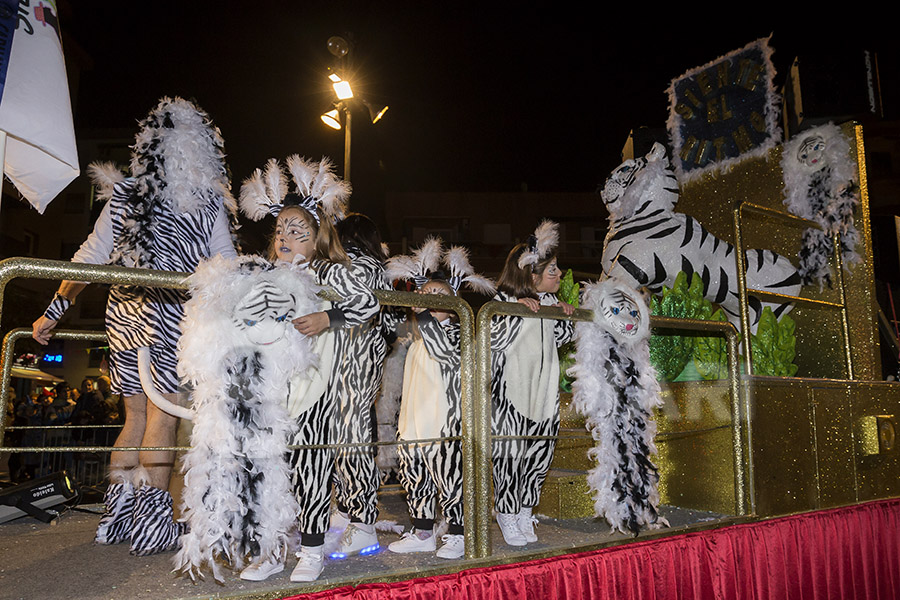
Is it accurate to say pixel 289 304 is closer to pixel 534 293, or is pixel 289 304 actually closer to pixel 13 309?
pixel 534 293

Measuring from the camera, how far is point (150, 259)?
2.69m

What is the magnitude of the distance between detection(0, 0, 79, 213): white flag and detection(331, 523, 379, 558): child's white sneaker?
1.64 meters

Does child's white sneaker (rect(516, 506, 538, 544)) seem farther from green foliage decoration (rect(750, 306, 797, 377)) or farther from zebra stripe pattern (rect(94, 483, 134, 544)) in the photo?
green foliage decoration (rect(750, 306, 797, 377))

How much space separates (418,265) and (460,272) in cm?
22

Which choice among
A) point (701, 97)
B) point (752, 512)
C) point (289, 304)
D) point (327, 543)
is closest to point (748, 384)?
point (752, 512)

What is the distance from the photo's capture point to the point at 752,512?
121 inches

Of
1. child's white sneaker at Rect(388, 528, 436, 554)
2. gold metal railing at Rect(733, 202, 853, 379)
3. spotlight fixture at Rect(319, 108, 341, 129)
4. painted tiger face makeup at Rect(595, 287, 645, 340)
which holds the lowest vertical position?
child's white sneaker at Rect(388, 528, 436, 554)

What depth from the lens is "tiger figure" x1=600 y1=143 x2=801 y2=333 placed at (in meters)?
3.76

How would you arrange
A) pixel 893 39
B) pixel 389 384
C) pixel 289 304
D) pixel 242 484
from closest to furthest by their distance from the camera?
pixel 242 484
pixel 289 304
pixel 389 384
pixel 893 39

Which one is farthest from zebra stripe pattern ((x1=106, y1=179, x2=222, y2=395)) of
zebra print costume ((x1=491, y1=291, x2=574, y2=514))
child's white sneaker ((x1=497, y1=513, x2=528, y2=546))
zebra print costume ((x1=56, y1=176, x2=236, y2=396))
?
child's white sneaker ((x1=497, y1=513, x2=528, y2=546))

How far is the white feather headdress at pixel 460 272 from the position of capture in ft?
10.4

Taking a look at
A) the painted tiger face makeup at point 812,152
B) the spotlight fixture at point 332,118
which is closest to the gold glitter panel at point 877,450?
the painted tiger face makeup at point 812,152

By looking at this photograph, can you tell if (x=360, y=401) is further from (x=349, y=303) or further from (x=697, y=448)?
(x=697, y=448)

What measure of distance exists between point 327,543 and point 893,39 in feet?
19.4
